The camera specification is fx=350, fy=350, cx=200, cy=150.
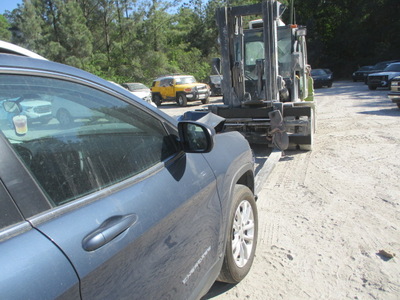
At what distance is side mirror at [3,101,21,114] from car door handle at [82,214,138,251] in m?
0.60

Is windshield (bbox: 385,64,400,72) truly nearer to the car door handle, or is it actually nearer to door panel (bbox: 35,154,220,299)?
door panel (bbox: 35,154,220,299)

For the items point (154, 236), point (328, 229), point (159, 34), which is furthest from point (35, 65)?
point (159, 34)

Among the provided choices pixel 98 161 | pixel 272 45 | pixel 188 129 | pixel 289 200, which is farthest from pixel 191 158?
pixel 272 45

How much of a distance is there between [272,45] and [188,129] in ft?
19.4

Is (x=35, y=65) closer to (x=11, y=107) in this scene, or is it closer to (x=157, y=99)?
(x=11, y=107)

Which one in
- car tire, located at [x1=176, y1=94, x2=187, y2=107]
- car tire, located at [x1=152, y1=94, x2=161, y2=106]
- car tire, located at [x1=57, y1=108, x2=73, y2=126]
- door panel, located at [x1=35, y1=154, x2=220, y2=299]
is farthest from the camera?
car tire, located at [x1=152, y1=94, x2=161, y2=106]

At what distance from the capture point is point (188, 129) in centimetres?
227

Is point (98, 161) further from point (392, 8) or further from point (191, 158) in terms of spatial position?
point (392, 8)

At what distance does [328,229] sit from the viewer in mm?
3984

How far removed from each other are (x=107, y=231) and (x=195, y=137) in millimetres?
986

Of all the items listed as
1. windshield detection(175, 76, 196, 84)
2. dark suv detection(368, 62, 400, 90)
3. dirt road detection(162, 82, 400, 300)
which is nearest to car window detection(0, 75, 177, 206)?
dirt road detection(162, 82, 400, 300)

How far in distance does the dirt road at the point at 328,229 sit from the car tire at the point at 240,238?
0.19 metres

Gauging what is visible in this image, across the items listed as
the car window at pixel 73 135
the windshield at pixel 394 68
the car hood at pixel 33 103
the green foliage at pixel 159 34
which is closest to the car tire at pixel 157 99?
the green foliage at pixel 159 34

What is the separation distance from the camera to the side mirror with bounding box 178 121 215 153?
221 cm
